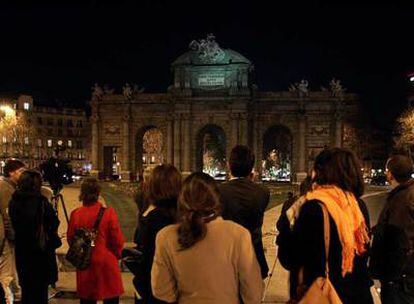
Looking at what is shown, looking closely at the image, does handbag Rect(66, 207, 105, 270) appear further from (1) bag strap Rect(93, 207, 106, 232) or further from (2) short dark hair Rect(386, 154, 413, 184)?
(2) short dark hair Rect(386, 154, 413, 184)

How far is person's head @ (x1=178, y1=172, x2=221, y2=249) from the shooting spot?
4.56m

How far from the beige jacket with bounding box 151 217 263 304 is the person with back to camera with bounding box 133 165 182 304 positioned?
105cm

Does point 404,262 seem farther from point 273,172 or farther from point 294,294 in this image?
point 273,172

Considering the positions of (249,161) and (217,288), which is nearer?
(217,288)

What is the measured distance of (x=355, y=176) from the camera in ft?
16.6

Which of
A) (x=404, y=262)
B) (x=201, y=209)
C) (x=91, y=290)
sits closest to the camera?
(x=201, y=209)

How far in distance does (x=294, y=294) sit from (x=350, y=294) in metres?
0.56

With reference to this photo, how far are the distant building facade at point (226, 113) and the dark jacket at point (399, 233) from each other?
217ft

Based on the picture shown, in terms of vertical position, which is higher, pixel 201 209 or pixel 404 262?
pixel 201 209

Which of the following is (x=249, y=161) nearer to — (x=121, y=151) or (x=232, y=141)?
(x=232, y=141)

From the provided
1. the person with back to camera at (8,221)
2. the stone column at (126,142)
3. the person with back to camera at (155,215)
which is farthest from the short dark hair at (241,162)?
the stone column at (126,142)

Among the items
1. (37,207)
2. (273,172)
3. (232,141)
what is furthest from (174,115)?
(37,207)

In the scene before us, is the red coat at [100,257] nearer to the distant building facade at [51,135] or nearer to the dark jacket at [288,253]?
the dark jacket at [288,253]

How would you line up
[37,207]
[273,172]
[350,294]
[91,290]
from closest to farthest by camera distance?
[350,294] < [91,290] < [37,207] < [273,172]
